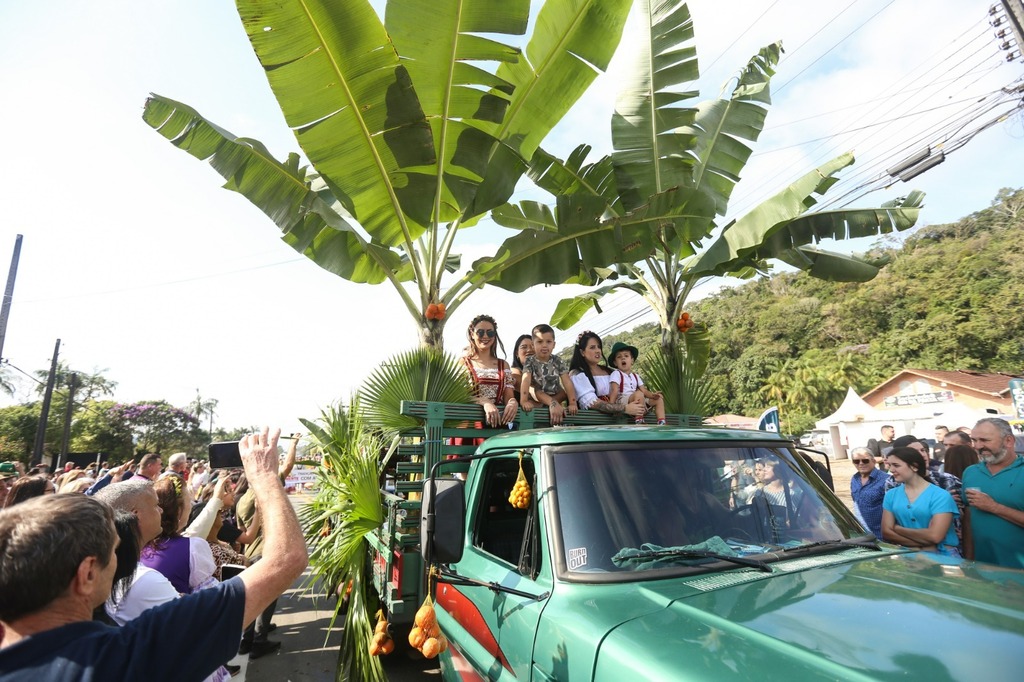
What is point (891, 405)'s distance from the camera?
112ft

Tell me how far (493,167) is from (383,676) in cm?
487

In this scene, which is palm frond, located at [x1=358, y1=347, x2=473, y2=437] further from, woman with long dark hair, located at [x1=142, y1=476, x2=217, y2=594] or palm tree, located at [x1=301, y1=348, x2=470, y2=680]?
woman with long dark hair, located at [x1=142, y1=476, x2=217, y2=594]

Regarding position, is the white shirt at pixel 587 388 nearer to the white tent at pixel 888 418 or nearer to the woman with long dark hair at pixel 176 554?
the woman with long dark hair at pixel 176 554

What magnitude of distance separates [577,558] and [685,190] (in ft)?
16.0

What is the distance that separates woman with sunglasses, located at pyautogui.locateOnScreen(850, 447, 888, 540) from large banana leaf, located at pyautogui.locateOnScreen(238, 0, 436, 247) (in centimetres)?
551

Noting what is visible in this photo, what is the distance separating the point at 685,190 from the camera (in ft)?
19.4

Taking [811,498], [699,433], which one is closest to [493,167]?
[699,433]

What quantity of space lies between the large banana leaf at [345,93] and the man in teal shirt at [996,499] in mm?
5353

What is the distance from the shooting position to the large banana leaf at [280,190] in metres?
5.41

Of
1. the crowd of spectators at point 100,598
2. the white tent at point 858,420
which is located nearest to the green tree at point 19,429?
the crowd of spectators at point 100,598

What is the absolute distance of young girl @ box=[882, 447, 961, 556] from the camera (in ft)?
11.9

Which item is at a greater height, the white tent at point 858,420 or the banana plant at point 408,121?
the banana plant at point 408,121

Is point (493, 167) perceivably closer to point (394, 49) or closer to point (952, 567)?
point (394, 49)

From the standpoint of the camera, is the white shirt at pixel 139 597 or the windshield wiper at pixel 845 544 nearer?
the white shirt at pixel 139 597
